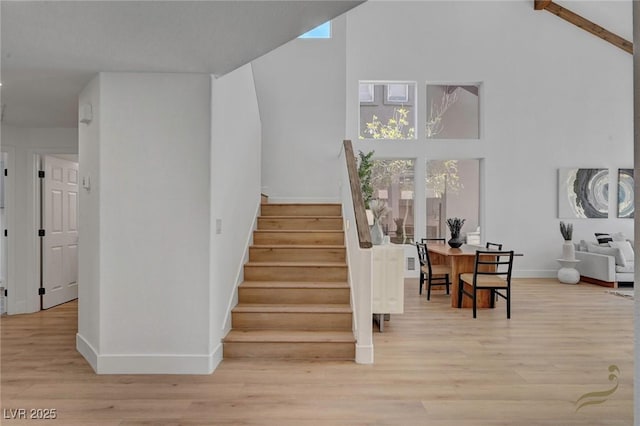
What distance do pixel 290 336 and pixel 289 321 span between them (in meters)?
0.19

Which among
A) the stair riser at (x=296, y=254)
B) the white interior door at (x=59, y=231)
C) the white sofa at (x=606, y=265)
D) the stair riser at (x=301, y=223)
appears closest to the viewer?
the stair riser at (x=296, y=254)

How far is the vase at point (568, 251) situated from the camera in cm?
743

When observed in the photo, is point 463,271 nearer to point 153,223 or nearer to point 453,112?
point 453,112

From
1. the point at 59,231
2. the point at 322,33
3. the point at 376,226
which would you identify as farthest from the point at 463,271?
the point at 59,231

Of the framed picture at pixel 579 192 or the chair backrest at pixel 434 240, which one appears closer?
the chair backrest at pixel 434 240

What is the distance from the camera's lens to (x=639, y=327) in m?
1.25

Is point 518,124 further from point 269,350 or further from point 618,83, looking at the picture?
point 269,350

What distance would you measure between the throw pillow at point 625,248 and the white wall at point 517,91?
2.65 ft

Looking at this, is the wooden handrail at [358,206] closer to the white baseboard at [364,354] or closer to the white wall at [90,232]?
the white baseboard at [364,354]

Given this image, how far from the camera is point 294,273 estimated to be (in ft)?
13.7

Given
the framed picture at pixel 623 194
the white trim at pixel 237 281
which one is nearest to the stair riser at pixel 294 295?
the white trim at pixel 237 281

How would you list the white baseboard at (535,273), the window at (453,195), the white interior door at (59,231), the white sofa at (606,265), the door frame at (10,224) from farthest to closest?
the window at (453,195) < the white baseboard at (535,273) < the white sofa at (606,265) < the white interior door at (59,231) < the door frame at (10,224)

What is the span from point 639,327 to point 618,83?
9.01 metres

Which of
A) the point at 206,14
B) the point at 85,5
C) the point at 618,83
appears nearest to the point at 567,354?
the point at 206,14
